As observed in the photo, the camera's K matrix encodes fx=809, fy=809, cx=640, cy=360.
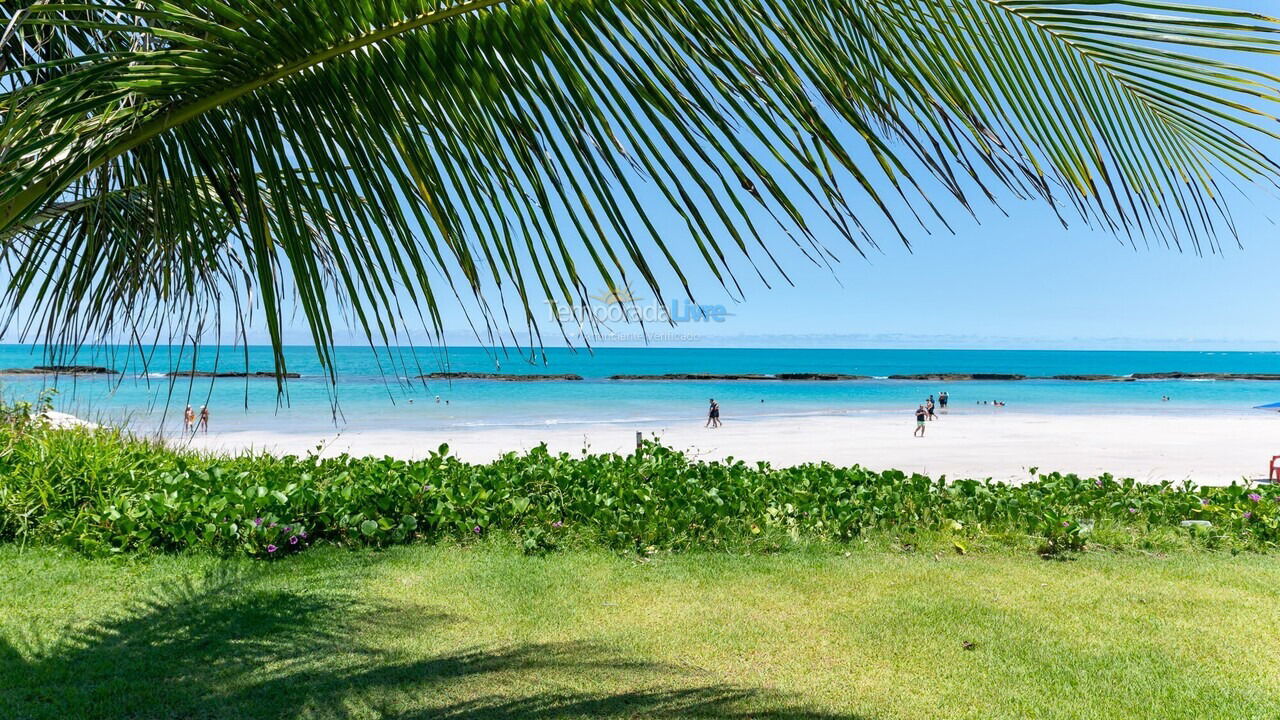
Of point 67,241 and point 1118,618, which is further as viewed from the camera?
point 1118,618

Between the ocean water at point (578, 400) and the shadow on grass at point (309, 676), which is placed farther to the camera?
the ocean water at point (578, 400)

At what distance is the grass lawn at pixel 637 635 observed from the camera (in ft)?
12.7

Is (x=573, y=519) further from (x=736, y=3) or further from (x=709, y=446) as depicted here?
(x=709, y=446)

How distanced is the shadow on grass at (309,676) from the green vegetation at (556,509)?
149 cm

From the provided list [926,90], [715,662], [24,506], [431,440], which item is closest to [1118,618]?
[715,662]

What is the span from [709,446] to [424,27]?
24.4m

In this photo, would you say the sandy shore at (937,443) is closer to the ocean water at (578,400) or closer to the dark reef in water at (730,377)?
the ocean water at (578,400)

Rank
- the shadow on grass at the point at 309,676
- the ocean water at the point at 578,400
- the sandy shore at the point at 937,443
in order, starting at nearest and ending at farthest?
the shadow on grass at the point at 309,676, the sandy shore at the point at 937,443, the ocean water at the point at 578,400

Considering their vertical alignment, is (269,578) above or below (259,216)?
below

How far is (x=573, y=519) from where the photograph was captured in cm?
688

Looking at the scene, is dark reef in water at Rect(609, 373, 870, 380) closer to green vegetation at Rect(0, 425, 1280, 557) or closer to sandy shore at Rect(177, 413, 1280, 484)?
sandy shore at Rect(177, 413, 1280, 484)

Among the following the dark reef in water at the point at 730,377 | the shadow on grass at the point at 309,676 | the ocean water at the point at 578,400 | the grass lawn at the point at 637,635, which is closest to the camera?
the shadow on grass at the point at 309,676

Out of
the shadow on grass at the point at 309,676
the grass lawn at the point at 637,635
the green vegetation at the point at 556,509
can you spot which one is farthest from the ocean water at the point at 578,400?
the shadow on grass at the point at 309,676

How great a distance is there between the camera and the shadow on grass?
373 centimetres
